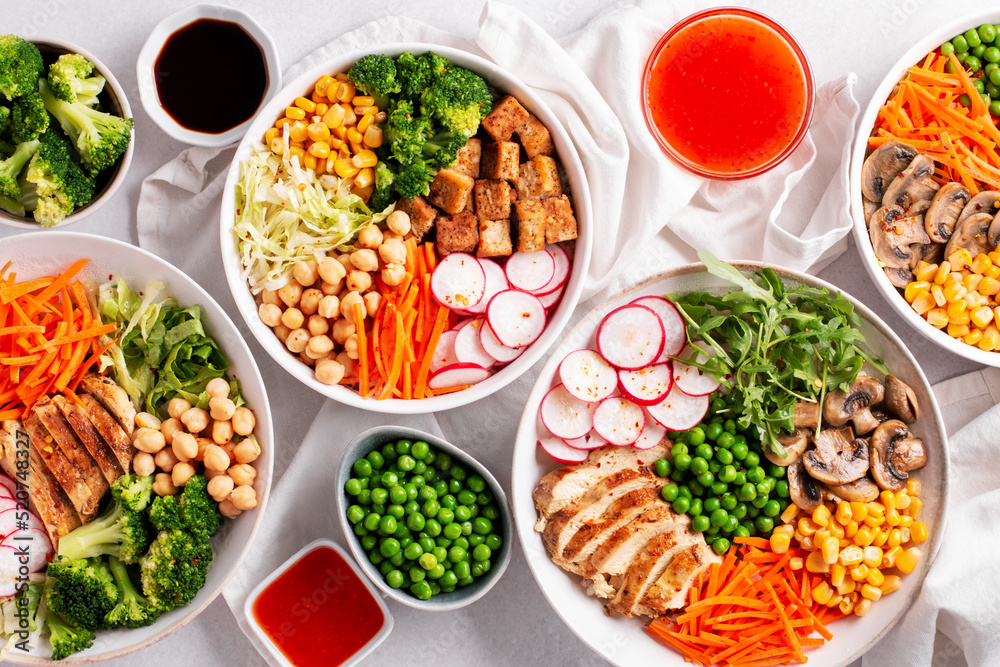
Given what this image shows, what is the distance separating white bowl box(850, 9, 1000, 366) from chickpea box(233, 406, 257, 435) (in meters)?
2.84

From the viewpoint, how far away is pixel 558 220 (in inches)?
125

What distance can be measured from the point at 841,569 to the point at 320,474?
2.39m

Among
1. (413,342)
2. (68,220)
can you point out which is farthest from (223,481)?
(68,220)

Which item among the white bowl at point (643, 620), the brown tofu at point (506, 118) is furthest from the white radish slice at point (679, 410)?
the brown tofu at point (506, 118)

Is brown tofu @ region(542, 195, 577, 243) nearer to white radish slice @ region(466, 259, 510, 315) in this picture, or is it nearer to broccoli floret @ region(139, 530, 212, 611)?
white radish slice @ region(466, 259, 510, 315)

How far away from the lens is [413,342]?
125 inches

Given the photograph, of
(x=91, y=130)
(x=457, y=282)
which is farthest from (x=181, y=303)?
(x=457, y=282)

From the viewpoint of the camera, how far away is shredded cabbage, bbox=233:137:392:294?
10.1 feet

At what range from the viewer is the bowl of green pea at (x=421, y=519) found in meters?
3.09

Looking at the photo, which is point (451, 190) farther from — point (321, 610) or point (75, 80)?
point (321, 610)

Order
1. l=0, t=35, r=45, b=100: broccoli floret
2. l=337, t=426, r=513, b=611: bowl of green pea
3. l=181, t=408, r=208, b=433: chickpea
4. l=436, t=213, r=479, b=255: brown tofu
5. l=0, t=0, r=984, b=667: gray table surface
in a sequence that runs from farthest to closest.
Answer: l=0, t=0, r=984, b=667: gray table surface < l=436, t=213, r=479, b=255: brown tofu < l=337, t=426, r=513, b=611: bowl of green pea < l=181, t=408, r=208, b=433: chickpea < l=0, t=35, r=45, b=100: broccoli floret

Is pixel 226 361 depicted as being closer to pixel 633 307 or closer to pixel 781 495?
pixel 633 307

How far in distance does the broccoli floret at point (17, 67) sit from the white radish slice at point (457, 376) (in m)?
2.04

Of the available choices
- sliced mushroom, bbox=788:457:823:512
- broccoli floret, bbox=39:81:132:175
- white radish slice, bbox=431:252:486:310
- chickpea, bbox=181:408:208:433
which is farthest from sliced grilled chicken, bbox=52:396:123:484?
Result: sliced mushroom, bbox=788:457:823:512
